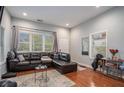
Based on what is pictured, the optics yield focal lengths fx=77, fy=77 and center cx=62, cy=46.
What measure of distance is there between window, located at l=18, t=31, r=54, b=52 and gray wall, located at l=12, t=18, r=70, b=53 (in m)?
0.50

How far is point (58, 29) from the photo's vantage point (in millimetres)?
6348

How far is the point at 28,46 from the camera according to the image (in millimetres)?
5195

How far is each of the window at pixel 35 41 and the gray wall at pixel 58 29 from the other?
1.63 ft

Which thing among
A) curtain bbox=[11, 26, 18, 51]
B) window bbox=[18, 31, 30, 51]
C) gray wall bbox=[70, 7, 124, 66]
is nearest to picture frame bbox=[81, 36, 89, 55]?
gray wall bbox=[70, 7, 124, 66]

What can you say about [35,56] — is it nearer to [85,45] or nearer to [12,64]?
[12,64]

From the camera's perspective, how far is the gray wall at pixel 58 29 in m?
4.93

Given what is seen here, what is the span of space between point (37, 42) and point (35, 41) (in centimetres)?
15

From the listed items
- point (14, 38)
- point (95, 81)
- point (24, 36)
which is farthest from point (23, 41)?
point (95, 81)

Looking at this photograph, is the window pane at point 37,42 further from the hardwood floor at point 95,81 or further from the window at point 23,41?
the hardwood floor at point 95,81

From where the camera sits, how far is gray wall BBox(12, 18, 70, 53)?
16.2 feet

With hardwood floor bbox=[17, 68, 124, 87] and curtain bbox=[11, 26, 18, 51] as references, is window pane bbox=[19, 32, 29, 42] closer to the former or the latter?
curtain bbox=[11, 26, 18, 51]

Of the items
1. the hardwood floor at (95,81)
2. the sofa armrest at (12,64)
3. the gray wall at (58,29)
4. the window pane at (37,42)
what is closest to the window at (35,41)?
the window pane at (37,42)

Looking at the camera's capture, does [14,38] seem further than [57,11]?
Yes

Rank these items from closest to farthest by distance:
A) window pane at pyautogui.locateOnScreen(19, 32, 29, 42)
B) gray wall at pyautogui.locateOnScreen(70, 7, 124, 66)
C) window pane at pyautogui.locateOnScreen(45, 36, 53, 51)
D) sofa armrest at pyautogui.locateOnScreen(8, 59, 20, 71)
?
gray wall at pyautogui.locateOnScreen(70, 7, 124, 66)
sofa armrest at pyautogui.locateOnScreen(8, 59, 20, 71)
window pane at pyautogui.locateOnScreen(19, 32, 29, 42)
window pane at pyautogui.locateOnScreen(45, 36, 53, 51)
